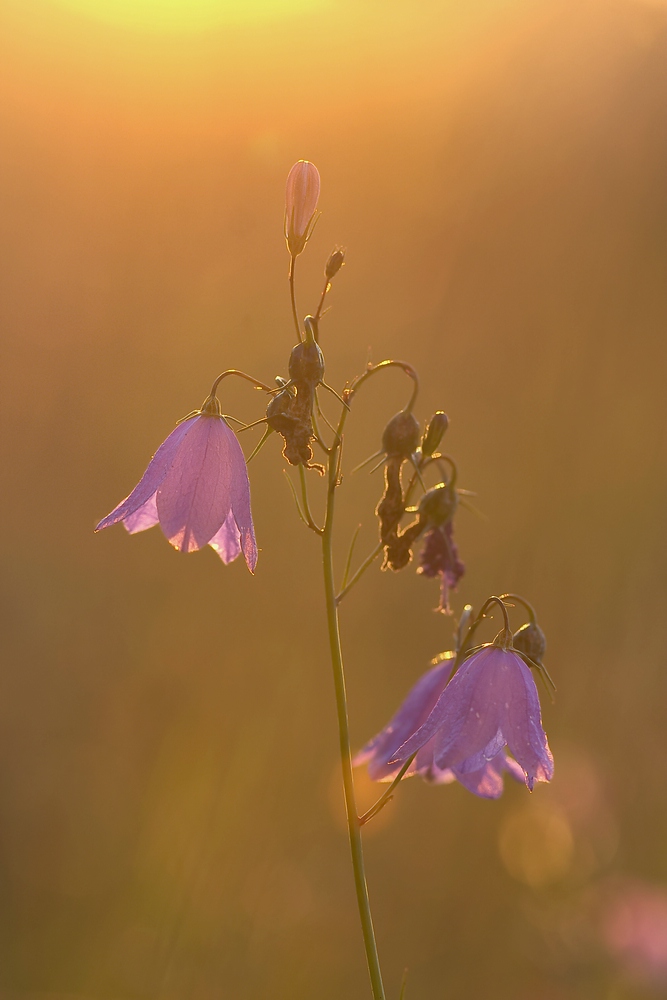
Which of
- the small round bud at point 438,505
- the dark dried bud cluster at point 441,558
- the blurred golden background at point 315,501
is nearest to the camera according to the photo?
the small round bud at point 438,505

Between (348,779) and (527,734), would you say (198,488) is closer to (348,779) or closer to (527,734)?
(348,779)

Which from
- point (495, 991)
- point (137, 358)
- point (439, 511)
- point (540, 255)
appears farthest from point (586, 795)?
point (540, 255)

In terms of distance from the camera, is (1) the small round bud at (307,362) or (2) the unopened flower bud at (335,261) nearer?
(1) the small round bud at (307,362)

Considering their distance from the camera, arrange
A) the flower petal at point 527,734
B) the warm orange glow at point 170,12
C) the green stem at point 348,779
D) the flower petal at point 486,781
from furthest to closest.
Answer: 1. the warm orange glow at point 170,12
2. the flower petal at point 486,781
3. the flower petal at point 527,734
4. the green stem at point 348,779

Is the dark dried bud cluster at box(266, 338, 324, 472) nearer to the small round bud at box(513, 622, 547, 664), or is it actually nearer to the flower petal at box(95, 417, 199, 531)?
the flower petal at box(95, 417, 199, 531)

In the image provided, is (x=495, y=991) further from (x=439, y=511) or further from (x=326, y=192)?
(x=326, y=192)

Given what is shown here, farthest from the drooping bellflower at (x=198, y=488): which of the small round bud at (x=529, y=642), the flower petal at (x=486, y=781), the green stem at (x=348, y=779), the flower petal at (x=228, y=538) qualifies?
the flower petal at (x=486, y=781)

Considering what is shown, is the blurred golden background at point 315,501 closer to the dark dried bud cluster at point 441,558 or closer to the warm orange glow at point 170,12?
the warm orange glow at point 170,12
